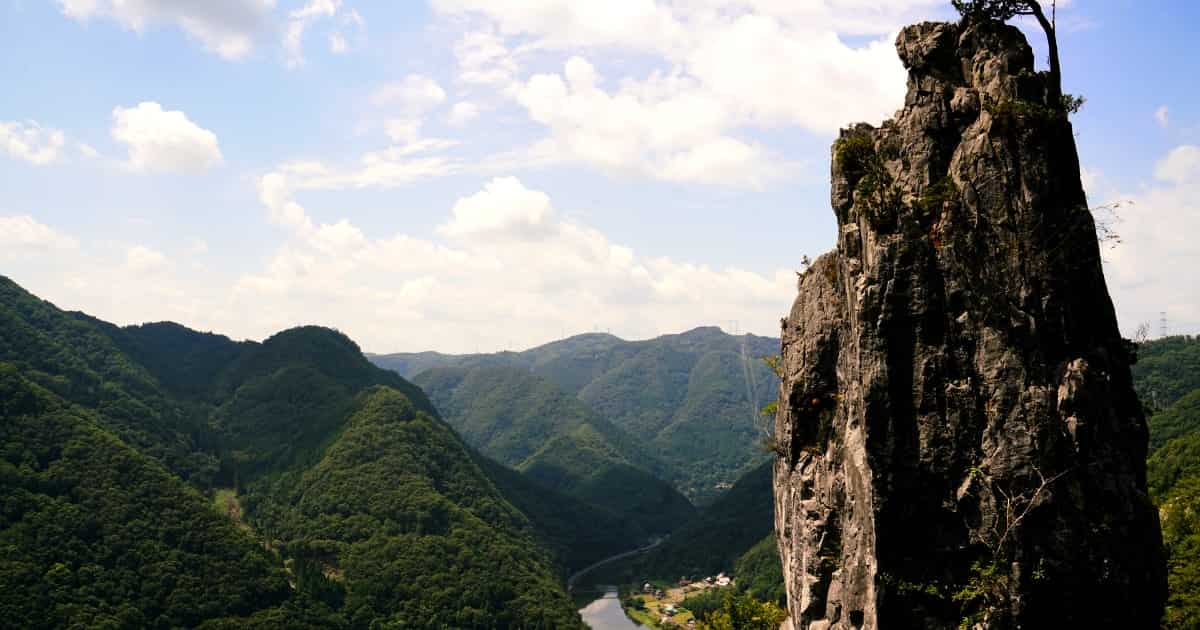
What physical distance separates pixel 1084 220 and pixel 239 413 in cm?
19468

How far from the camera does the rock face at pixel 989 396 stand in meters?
19.1

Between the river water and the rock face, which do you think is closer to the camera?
the rock face

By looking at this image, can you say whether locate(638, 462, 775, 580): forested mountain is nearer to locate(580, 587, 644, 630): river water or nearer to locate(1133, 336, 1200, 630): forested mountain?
locate(580, 587, 644, 630): river water

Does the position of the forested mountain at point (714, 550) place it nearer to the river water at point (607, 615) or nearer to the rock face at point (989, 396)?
the river water at point (607, 615)

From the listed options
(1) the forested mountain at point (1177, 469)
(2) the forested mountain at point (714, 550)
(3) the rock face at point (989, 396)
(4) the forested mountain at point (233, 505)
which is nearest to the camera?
(3) the rock face at point (989, 396)

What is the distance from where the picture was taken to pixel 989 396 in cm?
1967

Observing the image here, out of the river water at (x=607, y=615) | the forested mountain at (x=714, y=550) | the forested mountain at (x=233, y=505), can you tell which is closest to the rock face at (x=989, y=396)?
the forested mountain at (x=233, y=505)

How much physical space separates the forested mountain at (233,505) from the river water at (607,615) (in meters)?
12.2

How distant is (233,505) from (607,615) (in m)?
74.5

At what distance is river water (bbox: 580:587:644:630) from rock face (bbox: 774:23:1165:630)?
12991 centimetres

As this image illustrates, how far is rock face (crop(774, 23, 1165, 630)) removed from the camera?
1914 centimetres

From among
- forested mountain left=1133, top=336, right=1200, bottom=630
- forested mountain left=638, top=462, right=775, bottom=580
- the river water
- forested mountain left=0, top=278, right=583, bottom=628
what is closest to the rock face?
forested mountain left=1133, top=336, right=1200, bottom=630

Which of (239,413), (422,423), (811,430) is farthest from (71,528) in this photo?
(811,430)

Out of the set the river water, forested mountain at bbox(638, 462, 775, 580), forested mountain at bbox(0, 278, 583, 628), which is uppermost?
forested mountain at bbox(0, 278, 583, 628)
